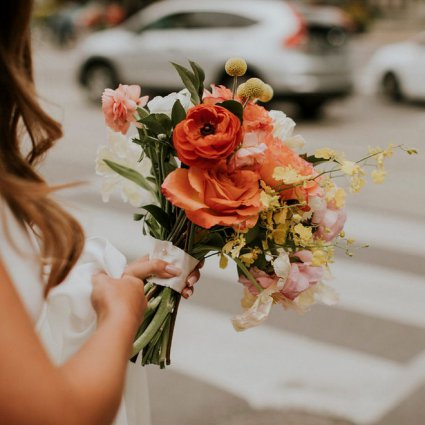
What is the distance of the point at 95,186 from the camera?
A: 7992mm

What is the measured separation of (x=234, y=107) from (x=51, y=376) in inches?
29.8

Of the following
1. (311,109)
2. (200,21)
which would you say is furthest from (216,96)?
(200,21)

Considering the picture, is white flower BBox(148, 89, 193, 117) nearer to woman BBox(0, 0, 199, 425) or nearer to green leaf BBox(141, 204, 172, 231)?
green leaf BBox(141, 204, 172, 231)

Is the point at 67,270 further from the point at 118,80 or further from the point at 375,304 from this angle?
the point at 118,80

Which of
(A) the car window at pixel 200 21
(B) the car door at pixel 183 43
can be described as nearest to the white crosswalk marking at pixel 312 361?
(B) the car door at pixel 183 43

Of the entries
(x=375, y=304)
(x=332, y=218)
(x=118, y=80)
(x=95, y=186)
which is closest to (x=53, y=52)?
(x=118, y=80)

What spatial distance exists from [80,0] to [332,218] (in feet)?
120

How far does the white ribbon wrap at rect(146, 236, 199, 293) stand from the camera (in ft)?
5.44

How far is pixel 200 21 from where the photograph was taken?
1185 centimetres

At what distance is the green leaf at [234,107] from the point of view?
1613mm

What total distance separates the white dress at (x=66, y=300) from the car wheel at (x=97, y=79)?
11329 mm

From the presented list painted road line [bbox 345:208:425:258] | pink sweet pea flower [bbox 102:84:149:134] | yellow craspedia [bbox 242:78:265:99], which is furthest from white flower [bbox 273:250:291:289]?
painted road line [bbox 345:208:425:258]

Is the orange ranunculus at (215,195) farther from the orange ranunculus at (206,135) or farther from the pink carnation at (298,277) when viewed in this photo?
the pink carnation at (298,277)

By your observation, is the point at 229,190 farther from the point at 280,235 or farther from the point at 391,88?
the point at 391,88
